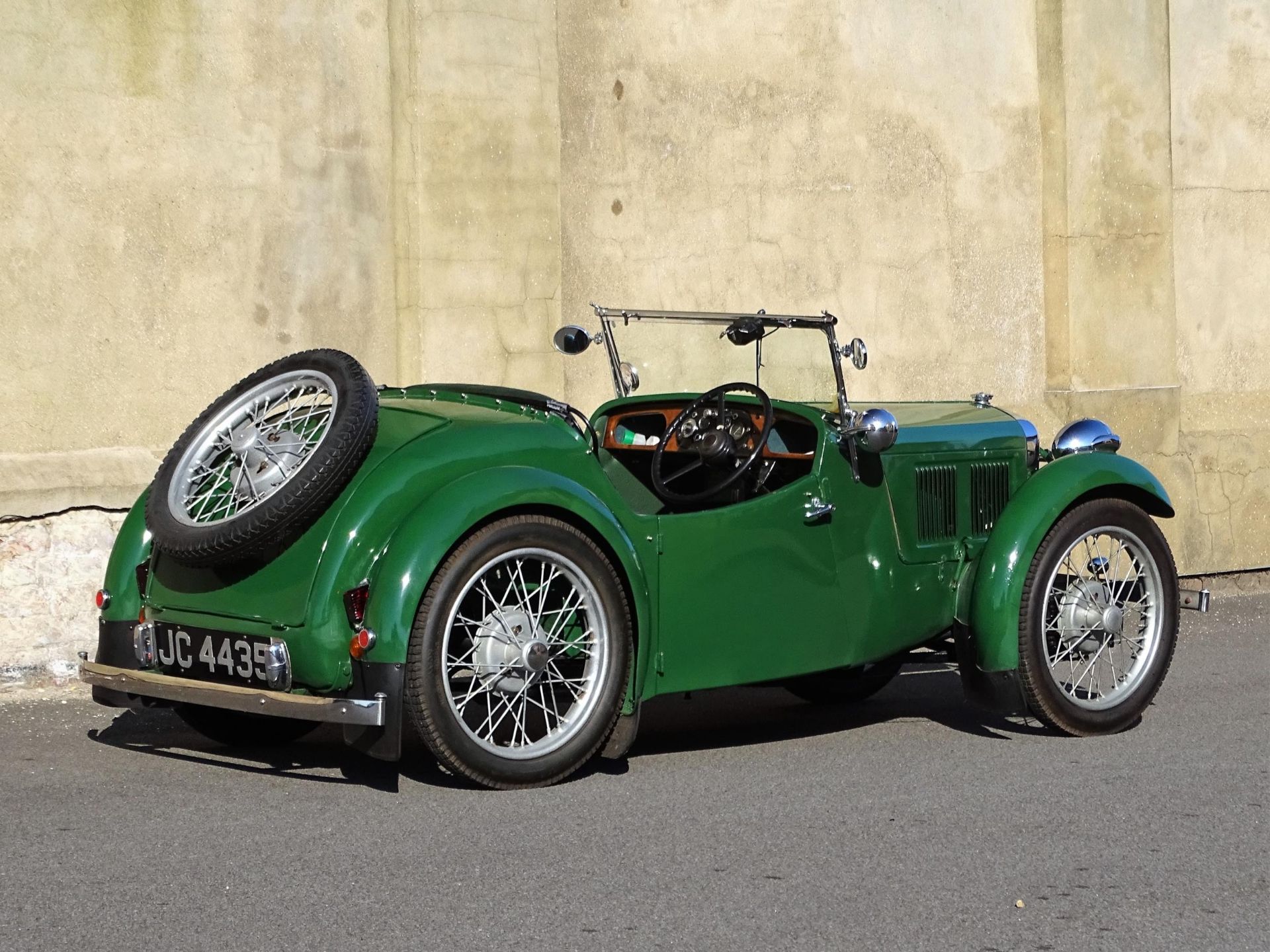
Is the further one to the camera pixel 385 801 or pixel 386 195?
pixel 386 195

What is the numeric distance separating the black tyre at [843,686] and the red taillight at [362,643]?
2354 millimetres

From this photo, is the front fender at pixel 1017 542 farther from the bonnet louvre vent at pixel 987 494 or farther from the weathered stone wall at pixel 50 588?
the weathered stone wall at pixel 50 588

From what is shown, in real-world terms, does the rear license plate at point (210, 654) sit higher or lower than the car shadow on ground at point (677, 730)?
higher

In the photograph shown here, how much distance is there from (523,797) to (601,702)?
381 millimetres

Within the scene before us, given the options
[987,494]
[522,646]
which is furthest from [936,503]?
[522,646]

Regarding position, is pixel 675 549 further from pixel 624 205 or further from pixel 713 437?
pixel 624 205

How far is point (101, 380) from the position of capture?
782 cm

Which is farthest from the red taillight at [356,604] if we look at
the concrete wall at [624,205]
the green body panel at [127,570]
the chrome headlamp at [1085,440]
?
the chrome headlamp at [1085,440]

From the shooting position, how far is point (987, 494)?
6.38 metres

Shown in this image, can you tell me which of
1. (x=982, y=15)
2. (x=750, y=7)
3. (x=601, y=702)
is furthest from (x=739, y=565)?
(x=982, y=15)

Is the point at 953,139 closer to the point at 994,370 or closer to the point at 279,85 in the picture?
the point at 994,370

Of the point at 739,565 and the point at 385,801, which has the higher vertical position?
the point at 739,565

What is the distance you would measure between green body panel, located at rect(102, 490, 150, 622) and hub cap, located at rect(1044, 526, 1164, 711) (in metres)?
3.03

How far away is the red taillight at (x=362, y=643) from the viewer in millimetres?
4820
